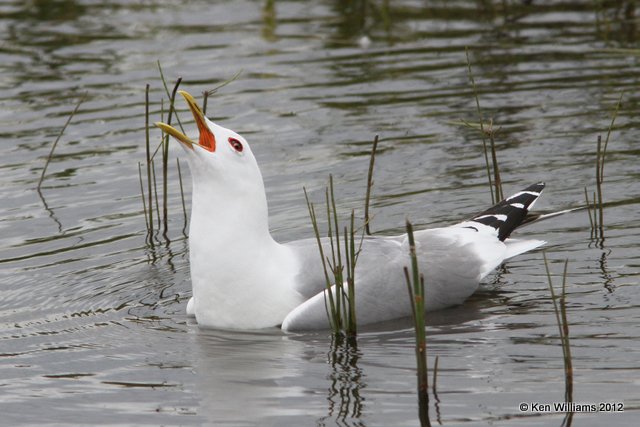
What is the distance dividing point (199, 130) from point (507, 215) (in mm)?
2329

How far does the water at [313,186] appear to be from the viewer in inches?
257

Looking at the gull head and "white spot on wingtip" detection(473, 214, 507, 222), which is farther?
"white spot on wingtip" detection(473, 214, 507, 222)

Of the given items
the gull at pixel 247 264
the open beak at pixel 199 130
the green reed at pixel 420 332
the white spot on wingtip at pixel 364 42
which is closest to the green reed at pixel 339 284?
the gull at pixel 247 264

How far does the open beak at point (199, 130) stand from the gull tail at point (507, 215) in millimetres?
1996

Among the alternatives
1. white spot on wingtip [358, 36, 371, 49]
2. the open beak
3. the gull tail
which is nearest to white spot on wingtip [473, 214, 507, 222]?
the gull tail

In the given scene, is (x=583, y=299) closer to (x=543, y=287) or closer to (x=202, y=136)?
(x=543, y=287)

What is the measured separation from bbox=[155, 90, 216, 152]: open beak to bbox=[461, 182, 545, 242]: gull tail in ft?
6.55

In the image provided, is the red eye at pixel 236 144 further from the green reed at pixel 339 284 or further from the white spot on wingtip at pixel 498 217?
the white spot on wingtip at pixel 498 217

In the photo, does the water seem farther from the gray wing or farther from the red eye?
the red eye

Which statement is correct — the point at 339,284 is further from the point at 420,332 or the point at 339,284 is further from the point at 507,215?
the point at 507,215

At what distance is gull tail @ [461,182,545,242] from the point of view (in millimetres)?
8383

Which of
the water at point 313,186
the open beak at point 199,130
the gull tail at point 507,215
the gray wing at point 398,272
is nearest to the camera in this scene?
the water at point 313,186

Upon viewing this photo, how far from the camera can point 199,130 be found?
7.34 metres

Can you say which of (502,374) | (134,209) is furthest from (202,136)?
(134,209)
